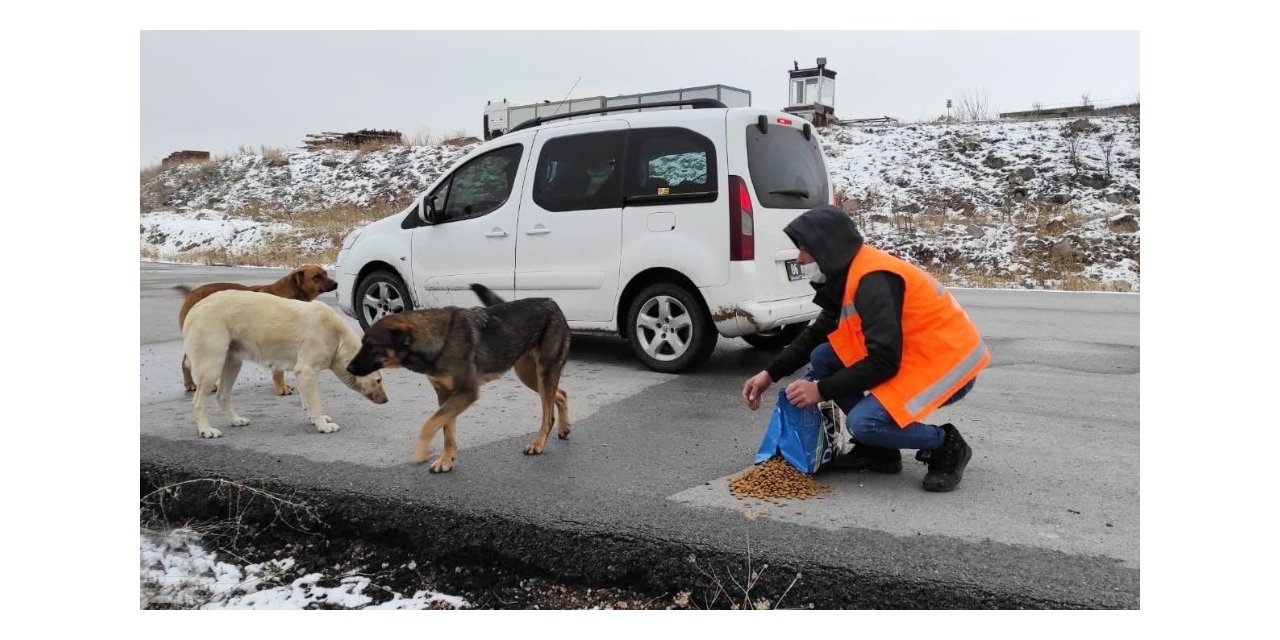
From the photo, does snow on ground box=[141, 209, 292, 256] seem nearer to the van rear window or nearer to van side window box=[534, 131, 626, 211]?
van side window box=[534, 131, 626, 211]

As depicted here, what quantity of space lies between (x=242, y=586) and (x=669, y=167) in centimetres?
434

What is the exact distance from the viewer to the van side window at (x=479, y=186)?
289 inches

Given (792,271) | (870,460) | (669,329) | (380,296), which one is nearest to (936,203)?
(792,271)

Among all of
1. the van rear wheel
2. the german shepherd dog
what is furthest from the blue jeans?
the van rear wheel

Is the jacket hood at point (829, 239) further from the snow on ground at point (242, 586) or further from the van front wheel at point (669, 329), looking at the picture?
the van front wheel at point (669, 329)

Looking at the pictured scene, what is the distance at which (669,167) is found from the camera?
663 cm

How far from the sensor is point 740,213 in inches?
248

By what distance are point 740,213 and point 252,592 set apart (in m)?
4.16

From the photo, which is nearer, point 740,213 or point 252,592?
point 252,592

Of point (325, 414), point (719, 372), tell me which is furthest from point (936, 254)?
point (325, 414)

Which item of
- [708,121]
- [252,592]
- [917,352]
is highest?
[708,121]

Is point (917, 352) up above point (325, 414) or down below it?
above

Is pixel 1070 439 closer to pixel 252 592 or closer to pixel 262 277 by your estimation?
pixel 252 592

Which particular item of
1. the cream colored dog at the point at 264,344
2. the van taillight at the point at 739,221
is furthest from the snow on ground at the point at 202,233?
the van taillight at the point at 739,221
